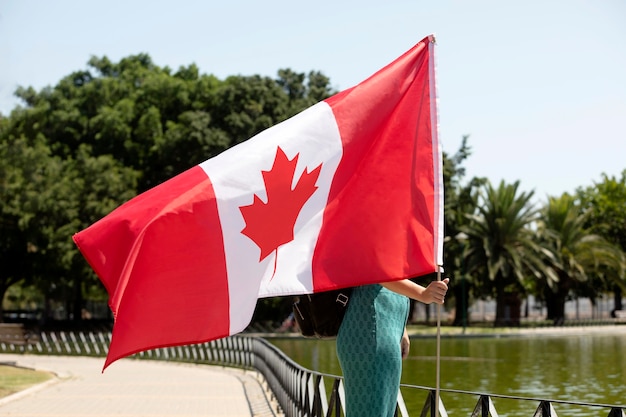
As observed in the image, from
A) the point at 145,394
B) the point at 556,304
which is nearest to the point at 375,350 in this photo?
the point at 145,394

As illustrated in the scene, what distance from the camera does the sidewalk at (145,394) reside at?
15.3 metres

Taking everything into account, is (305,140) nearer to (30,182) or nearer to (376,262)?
(376,262)

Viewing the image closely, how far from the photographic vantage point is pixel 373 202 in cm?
568

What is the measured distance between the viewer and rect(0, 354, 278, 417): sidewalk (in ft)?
50.3

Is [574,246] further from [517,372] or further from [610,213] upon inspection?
[517,372]

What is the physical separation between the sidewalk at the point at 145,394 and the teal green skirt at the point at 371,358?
31.5ft

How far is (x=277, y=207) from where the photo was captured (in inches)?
222

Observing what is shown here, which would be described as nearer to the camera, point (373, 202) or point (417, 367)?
point (373, 202)

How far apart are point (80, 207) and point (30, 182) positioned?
104 inches

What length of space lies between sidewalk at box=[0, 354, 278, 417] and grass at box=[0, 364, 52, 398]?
0.28 metres

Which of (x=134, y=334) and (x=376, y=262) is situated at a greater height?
(x=376, y=262)

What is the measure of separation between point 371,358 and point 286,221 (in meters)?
1.00

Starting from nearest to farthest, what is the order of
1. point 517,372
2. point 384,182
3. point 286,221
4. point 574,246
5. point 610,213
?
point 286,221, point 384,182, point 517,372, point 574,246, point 610,213

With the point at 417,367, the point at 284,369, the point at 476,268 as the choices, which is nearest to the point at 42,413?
the point at 284,369
